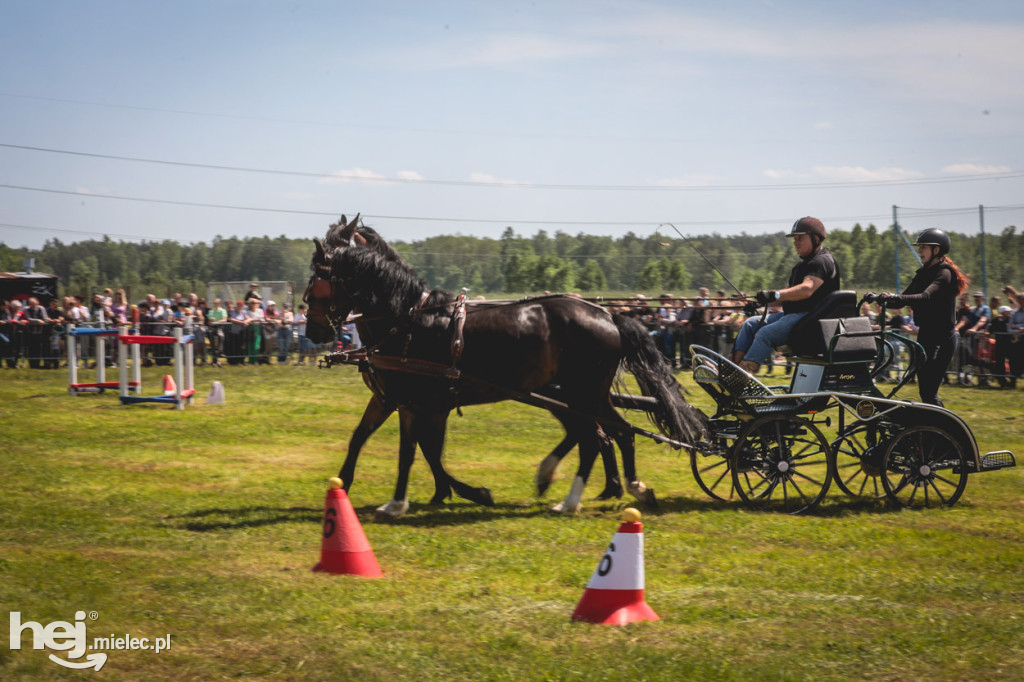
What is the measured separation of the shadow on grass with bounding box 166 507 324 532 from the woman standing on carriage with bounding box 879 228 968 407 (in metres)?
5.45

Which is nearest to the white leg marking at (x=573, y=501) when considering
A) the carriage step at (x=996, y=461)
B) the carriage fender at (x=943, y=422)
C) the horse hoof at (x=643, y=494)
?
the horse hoof at (x=643, y=494)

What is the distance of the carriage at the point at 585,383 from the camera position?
7969mm

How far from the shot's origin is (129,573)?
592cm

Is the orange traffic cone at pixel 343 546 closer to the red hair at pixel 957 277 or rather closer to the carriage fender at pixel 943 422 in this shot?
the carriage fender at pixel 943 422

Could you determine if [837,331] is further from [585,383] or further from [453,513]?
[453,513]

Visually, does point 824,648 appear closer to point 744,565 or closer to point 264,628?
point 744,565

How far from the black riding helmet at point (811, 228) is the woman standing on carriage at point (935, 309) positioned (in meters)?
0.91

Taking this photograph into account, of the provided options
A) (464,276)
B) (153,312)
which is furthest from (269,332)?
(464,276)

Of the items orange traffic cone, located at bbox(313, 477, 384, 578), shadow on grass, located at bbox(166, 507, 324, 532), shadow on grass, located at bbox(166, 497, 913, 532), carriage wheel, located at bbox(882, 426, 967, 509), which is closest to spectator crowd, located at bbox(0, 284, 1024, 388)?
shadow on grass, located at bbox(166, 497, 913, 532)

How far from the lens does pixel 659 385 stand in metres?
8.50

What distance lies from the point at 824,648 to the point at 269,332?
20225mm

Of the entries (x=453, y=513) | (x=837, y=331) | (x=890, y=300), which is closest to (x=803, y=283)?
(x=837, y=331)

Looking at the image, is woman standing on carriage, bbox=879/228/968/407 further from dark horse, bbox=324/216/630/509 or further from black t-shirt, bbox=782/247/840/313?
dark horse, bbox=324/216/630/509

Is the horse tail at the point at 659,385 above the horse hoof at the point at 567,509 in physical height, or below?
above
